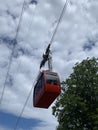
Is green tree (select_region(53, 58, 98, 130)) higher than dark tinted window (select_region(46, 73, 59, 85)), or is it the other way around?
green tree (select_region(53, 58, 98, 130))

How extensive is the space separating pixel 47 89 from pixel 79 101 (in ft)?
73.0

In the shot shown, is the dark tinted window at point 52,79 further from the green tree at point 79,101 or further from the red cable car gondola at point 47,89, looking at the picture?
the green tree at point 79,101

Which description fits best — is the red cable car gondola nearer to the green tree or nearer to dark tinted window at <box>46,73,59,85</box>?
dark tinted window at <box>46,73,59,85</box>

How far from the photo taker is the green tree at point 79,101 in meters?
46.8

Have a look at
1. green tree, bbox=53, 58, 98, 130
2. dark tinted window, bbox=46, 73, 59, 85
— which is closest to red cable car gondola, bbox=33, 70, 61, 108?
dark tinted window, bbox=46, 73, 59, 85

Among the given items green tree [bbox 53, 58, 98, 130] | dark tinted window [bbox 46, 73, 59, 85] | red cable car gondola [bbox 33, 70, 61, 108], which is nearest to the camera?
red cable car gondola [bbox 33, 70, 61, 108]

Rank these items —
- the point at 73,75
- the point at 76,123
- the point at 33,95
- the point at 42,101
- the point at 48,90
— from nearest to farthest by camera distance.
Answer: the point at 48,90 → the point at 42,101 → the point at 33,95 → the point at 76,123 → the point at 73,75

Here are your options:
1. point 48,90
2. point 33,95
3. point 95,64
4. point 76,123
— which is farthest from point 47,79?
point 95,64

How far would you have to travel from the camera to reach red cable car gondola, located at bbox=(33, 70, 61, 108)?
2588 cm

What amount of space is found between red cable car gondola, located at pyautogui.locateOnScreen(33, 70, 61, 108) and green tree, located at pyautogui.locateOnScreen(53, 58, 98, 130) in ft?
58.7

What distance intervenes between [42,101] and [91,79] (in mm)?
22533

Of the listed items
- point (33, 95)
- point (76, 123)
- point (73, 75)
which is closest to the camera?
point (33, 95)

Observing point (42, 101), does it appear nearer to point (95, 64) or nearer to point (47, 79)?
point (47, 79)

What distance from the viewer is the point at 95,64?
51.1 m
